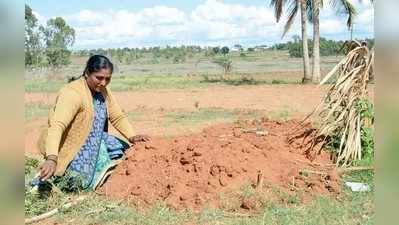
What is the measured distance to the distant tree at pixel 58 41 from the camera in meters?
28.2

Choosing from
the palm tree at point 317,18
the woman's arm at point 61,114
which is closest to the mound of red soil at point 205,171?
the woman's arm at point 61,114

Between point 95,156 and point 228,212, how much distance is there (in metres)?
1.27

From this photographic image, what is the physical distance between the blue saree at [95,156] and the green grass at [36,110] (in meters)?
6.67

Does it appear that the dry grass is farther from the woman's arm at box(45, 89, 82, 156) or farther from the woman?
the woman's arm at box(45, 89, 82, 156)

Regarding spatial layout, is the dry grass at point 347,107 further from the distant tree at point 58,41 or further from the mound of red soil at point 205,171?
the distant tree at point 58,41

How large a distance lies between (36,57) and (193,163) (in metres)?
22.9

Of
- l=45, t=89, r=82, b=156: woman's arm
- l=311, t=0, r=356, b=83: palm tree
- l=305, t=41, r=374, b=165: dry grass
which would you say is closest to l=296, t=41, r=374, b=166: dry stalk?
l=305, t=41, r=374, b=165: dry grass

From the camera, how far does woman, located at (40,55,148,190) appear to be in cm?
410

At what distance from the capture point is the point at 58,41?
102ft

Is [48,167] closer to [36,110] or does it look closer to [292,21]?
[36,110]

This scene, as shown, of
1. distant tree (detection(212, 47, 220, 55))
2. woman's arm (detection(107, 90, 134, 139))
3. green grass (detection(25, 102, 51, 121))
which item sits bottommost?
green grass (detection(25, 102, 51, 121))

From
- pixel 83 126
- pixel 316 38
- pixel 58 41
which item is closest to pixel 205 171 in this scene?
pixel 83 126

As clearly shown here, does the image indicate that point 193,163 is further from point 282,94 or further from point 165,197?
point 282,94

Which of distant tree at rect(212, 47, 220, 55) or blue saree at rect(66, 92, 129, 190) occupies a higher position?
distant tree at rect(212, 47, 220, 55)
